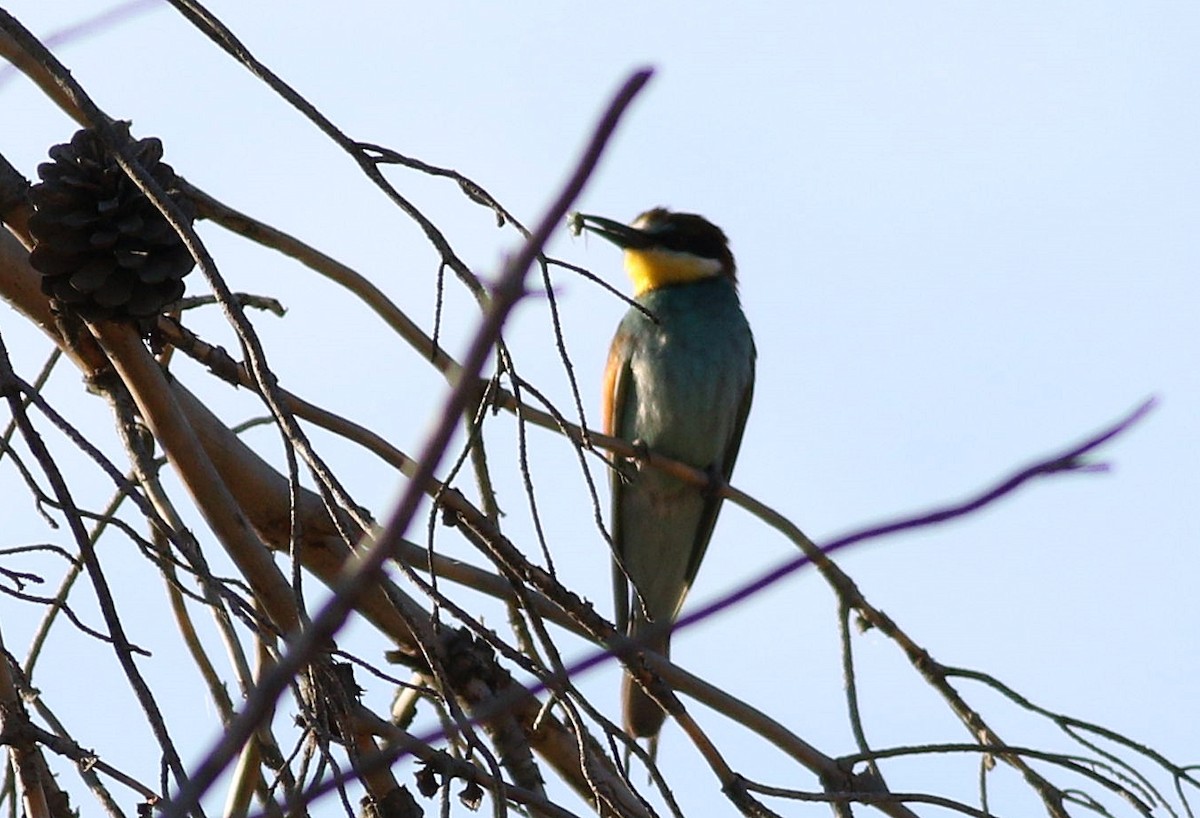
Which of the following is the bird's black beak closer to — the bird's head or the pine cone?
the bird's head

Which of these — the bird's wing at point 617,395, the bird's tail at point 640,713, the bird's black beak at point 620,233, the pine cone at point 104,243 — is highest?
the bird's black beak at point 620,233

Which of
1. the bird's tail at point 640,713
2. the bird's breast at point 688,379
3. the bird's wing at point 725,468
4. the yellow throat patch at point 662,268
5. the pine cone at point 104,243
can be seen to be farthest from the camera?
the yellow throat patch at point 662,268

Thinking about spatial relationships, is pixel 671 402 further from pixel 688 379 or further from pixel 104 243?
pixel 104 243

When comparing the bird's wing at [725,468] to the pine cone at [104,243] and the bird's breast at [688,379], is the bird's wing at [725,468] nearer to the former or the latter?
the bird's breast at [688,379]

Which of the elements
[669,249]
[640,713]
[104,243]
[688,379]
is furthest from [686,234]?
[104,243]

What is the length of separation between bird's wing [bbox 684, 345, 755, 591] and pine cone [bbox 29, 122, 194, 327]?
4.10m

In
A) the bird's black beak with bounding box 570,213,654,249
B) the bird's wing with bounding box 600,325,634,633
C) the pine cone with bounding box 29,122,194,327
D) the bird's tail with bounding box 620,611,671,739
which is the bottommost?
the pine cone with bounding box 29,122,194,327

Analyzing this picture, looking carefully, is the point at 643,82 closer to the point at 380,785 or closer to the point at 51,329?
the point at 380,785

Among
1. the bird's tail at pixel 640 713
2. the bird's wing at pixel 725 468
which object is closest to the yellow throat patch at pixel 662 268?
the bird's wing at pixel 725 468

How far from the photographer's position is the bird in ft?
20.2

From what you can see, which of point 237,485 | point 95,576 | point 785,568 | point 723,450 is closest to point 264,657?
point 237,485

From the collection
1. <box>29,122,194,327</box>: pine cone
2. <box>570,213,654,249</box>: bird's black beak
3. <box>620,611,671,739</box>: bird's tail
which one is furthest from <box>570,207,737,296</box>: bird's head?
<box>29,122,194,327</box>: pine cone

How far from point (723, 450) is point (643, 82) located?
18.2 ft

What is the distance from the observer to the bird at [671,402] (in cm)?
617
